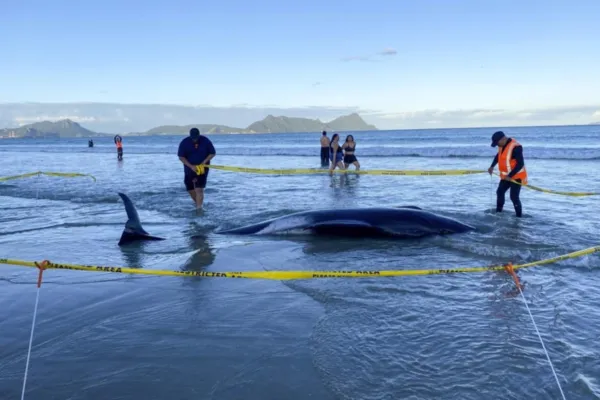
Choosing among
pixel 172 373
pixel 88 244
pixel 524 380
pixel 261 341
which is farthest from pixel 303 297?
pixel 88 244

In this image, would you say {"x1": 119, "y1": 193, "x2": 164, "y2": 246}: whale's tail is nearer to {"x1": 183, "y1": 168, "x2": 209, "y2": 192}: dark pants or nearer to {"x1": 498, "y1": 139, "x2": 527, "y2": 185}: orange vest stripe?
{"x1": 183, "y1": 168, "x2": 209, "y2": 192}: dark pants

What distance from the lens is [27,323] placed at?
4816mm

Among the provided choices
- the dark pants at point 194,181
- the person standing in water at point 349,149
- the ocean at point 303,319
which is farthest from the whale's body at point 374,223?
the person standing in water at point 349,149

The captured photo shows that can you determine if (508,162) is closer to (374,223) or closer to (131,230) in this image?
(374,223)

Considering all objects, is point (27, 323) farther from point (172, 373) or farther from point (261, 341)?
point (261, 341)

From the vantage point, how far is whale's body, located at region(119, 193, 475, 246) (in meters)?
8.20

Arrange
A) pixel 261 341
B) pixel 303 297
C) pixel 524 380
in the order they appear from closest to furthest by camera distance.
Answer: pixel 524 380 → pixel 261 341 → pixel 303 297

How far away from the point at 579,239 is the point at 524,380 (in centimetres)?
525

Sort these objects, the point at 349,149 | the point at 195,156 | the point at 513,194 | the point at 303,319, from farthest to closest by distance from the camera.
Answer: the point at 349,149, the point at 195,156, the point at 513,194, the point at 303,319

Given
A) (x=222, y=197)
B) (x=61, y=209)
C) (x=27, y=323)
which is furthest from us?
(x=222, y=197)

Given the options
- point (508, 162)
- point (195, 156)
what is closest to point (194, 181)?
point (195, 156)

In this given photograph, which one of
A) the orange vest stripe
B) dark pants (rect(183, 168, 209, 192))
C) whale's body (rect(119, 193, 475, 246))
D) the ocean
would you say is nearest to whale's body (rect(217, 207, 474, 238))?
whale's body (rect(119, 193, 475, 246))

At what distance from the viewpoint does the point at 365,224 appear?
322 inches

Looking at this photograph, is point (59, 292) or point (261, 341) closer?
point (261, 341)
